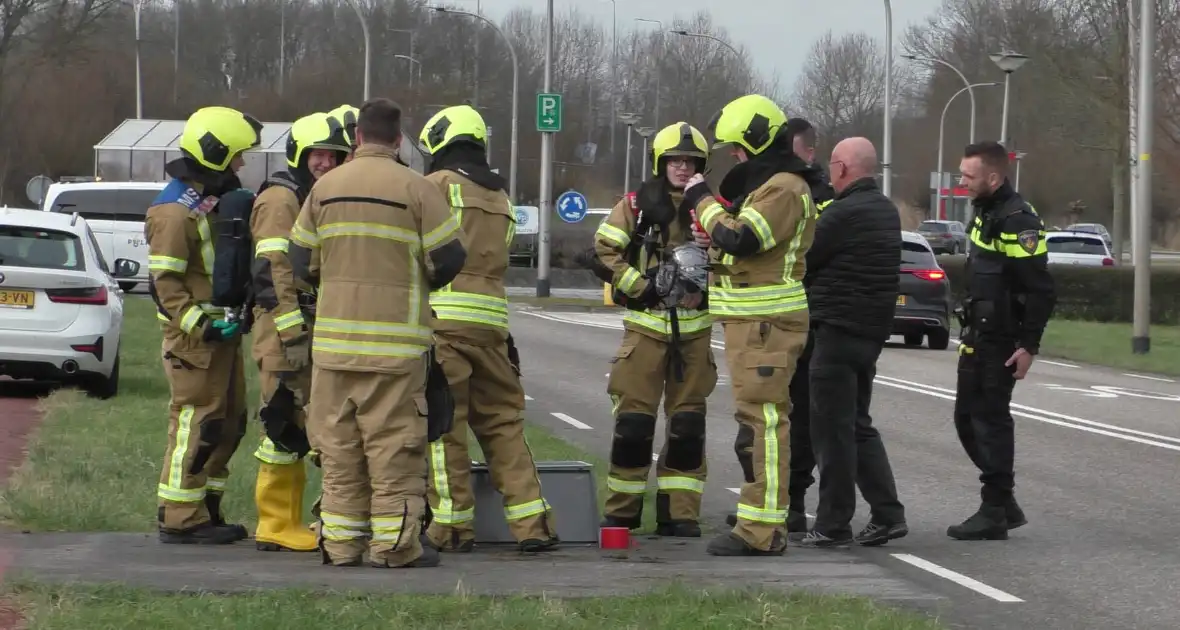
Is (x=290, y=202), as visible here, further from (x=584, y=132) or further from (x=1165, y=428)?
(x=584, y=132)

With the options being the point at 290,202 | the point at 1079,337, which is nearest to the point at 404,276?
the point at 290,202

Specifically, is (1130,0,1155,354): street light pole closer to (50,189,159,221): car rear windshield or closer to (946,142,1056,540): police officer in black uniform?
(946,142,1056,540): police officer in black uniform

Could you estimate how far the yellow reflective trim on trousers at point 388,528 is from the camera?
6871mm

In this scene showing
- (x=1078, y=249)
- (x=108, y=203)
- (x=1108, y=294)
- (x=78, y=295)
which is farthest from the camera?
Answer: (x=1078, y=249)

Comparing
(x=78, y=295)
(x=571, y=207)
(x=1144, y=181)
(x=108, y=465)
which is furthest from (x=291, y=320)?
(x=571, y=207)

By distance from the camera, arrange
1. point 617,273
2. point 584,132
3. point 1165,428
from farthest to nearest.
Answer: point 584,132 → point 1165,428 → point 617,273

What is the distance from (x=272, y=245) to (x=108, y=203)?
2527cm

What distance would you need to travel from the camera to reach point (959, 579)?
7.62m

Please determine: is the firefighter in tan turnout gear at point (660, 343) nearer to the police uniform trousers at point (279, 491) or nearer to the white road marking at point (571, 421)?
the police uniform trousers at point (279, 491)

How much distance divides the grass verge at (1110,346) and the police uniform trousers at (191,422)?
53.4 feet

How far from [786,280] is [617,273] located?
2.71ft

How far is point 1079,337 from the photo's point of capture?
88.2 ft

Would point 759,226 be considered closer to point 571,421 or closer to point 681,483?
point 681,483

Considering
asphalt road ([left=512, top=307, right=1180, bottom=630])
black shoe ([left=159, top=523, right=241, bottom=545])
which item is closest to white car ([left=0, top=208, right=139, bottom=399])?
asphalt road ([left=512, top=307, right=1180, bottom=630])
